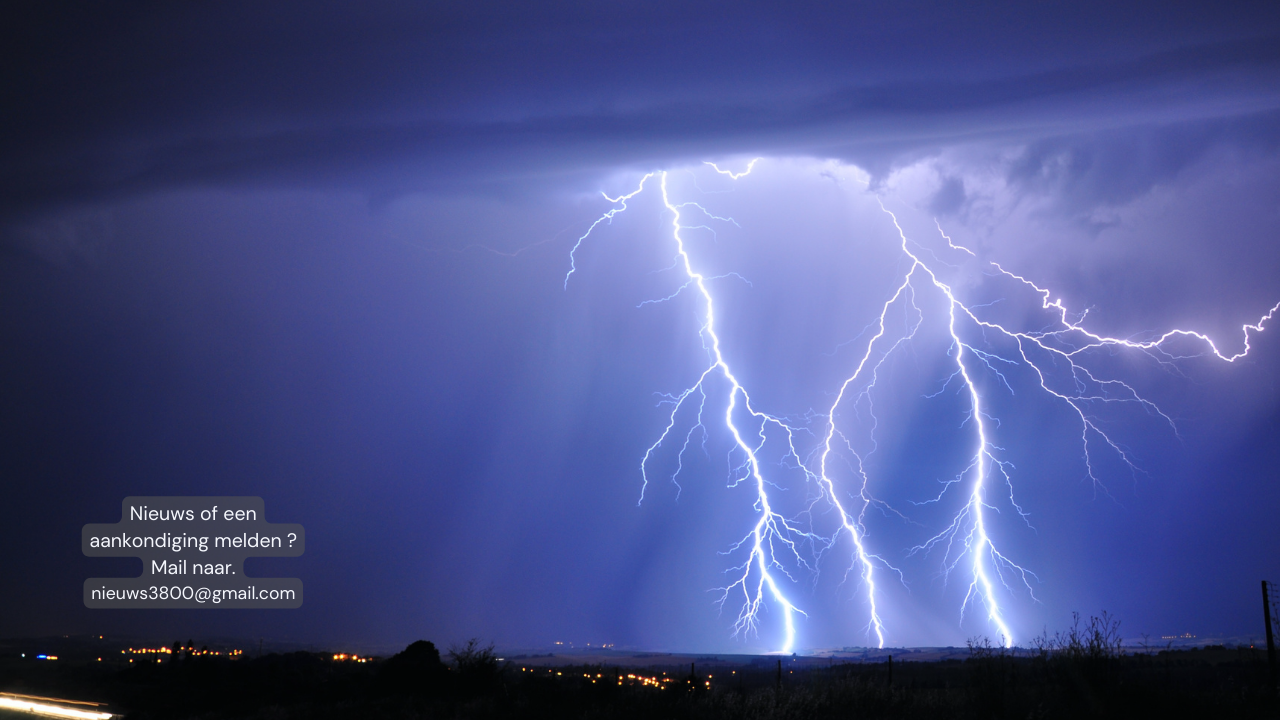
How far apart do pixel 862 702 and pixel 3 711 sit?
15.4m

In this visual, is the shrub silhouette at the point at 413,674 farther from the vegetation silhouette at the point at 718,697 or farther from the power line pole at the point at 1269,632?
the power line pole at the point at 1269,632

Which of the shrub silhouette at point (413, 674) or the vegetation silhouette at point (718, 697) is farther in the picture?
the shrub silhouette at point (413, 674)

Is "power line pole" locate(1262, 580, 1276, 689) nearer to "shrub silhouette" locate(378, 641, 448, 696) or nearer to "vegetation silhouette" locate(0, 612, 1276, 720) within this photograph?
"vegetation silhouette" locate(0, 612, 1276, 720)

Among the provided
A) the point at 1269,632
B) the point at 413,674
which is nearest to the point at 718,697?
the point at 413,674

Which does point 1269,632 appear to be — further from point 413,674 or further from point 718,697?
point 413,674

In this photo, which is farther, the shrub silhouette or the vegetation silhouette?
the shrub silhouette

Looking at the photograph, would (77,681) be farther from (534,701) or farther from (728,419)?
(728,419)

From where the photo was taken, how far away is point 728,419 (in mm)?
26047

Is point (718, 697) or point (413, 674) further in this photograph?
point (413, 674)

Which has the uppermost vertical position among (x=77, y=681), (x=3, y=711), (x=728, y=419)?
(x=728, y=419)

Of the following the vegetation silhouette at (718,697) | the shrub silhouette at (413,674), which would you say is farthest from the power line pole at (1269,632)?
the shrub silhouette at (413,674)

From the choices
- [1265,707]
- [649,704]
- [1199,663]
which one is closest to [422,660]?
[649,704]

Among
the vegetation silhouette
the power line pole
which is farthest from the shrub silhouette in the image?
the power line pole

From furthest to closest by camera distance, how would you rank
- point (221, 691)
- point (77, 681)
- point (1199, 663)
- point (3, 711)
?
point (1199, 663) → point (77, 681) → point (221, 691) → point (3, 711)
